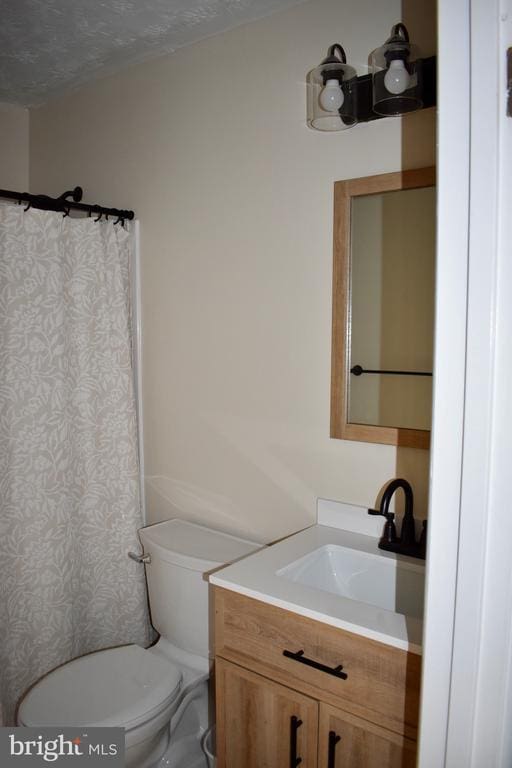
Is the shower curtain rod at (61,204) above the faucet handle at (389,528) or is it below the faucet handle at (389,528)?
above

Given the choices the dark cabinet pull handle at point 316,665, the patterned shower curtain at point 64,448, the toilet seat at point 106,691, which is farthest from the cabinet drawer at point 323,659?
the patterned shower curtain at point 64,448

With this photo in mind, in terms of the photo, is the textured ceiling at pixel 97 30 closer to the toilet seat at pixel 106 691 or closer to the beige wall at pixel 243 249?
the beige wall at pixel 243 249

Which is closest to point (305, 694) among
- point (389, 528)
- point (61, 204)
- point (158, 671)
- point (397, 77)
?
point (389, 528)

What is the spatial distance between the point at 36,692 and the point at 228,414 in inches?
39.9

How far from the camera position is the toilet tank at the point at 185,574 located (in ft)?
5.99

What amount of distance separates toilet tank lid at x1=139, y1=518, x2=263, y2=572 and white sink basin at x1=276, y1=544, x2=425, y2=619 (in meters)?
0.34

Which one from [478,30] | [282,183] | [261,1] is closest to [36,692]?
[282,183]

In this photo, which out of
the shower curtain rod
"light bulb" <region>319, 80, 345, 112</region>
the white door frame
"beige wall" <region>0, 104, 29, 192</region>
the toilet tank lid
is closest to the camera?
the white door frame

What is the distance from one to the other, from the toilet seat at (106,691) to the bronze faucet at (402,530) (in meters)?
0.79

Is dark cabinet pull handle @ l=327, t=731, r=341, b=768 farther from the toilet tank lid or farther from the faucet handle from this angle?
the toilet tank lid

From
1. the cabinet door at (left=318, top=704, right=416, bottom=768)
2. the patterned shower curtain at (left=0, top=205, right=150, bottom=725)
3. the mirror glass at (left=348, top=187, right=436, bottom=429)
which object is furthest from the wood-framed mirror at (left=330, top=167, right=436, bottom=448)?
the patterned shower curtain at (left=0, top=205, right=150, bottom=725)

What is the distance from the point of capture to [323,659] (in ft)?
4.19

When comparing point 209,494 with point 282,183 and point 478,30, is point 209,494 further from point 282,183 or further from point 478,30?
point 478,30

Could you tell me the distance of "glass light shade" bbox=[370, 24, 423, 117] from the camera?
145 centimetres
